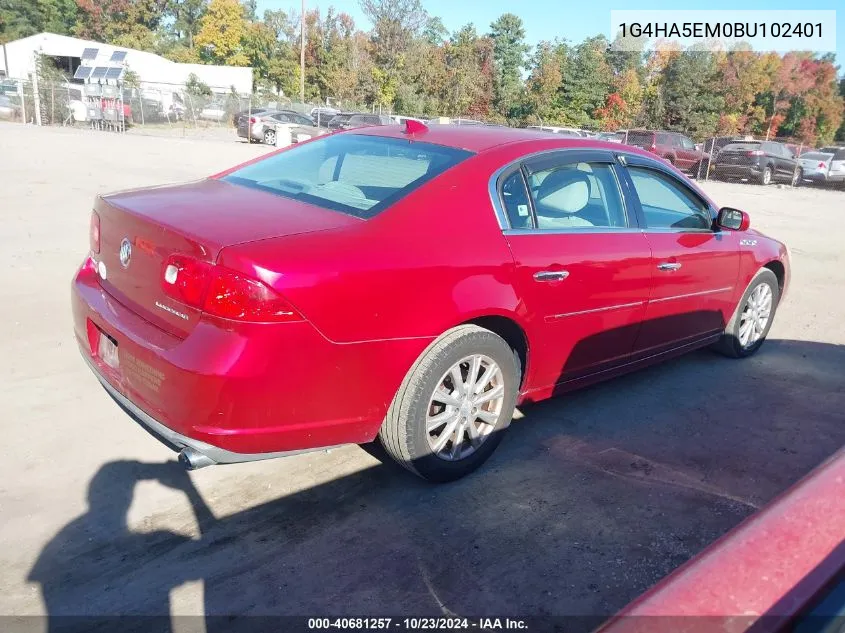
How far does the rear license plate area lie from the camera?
10.2 ft

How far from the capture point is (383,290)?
292cm

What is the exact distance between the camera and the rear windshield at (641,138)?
26.7 metres

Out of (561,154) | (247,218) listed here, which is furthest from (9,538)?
(561,154)

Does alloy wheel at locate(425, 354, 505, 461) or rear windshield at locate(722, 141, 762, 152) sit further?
rear windshield at locate(722, 141, 762, 152)

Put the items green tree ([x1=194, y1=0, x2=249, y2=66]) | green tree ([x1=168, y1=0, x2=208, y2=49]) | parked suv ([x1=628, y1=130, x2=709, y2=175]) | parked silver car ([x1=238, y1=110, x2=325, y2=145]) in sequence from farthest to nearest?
green tree ([x1=168, y1=0, x2=208, y2=49]), green tree ([x1=194, y1=0, x2=249, y2=66]), parked silver car ([x1=238, y1=110, x2=325, y2=145]), parked suv ([x1=628, y1=130, x2=709, y2=175])

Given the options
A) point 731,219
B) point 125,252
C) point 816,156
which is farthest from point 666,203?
point 816,156

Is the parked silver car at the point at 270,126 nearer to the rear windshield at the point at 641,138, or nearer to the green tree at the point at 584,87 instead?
the rear windshield at the point at 641,138

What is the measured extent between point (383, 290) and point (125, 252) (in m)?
1.18

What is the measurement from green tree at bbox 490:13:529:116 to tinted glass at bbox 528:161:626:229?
52.6 metres

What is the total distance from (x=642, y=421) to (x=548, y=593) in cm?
192

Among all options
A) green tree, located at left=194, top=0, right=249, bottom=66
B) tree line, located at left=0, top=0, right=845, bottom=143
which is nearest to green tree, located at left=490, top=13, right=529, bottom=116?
tree line, located at left=0, top=0, right=845, bottom=143

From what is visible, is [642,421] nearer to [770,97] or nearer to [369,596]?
[369,596]

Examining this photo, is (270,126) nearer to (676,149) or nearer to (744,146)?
(676,149)

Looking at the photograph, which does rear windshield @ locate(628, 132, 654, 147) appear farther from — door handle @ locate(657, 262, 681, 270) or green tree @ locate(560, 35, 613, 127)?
green tree @ locate(560, 35, 613, 127)
